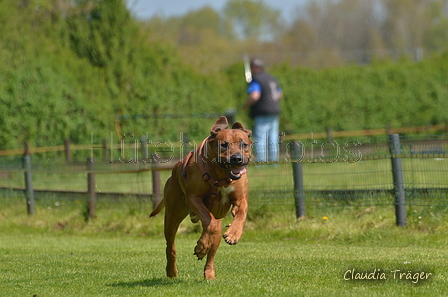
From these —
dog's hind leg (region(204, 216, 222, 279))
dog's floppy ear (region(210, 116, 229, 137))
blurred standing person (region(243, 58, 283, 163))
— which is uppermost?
blurred standing person (region(243, 58, 283, 163))

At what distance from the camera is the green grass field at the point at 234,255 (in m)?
6.59

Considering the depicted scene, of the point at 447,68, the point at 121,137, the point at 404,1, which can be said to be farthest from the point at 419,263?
the point at 404,1

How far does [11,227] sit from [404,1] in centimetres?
7978

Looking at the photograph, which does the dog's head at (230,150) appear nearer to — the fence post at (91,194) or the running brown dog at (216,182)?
the running brown dog at (216,182)

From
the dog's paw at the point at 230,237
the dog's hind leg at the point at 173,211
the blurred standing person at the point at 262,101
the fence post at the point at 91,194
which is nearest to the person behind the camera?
the dog's paw at the point at 230,237

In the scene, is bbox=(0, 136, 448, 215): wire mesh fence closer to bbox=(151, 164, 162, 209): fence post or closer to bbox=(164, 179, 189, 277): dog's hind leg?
bbox=(151, 164, 162, 209): fence post

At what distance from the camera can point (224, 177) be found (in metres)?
6.52

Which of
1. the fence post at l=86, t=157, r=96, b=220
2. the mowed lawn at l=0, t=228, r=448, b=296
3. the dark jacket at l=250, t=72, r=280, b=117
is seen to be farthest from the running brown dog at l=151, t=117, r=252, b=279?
the dark jacket at l=250, t=72, r=280, b=117

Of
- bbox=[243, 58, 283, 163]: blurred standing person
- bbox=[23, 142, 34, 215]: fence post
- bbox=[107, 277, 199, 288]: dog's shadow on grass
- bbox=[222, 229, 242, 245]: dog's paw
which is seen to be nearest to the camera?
bbox=[222, 229, 242, 245]: dog's paw

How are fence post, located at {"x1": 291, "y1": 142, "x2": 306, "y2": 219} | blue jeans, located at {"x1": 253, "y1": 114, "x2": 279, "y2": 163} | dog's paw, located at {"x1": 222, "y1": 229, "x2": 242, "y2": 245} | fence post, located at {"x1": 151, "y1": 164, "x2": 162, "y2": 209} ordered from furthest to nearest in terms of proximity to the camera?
blue jeans, located at {"x1": 253, "y1": 114, "x2": 279, "y2": 163} → fence post, located at {"x1": 151, "y1": 164, "x2": 162, "y2": 209} → fence post, located at {"x1": 291, "y1": 142, "x2": 306, "y2": 219} → dog's paw, located at {"x1": 222, "y1": 229, "x2": 242, "y2": 245}

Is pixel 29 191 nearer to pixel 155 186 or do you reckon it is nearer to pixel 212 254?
pixel 155 186

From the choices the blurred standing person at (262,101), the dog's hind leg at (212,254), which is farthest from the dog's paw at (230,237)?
the blurred standing person at (262,101)

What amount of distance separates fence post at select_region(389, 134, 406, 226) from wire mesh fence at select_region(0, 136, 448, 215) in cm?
7

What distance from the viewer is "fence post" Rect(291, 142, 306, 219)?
11.9 meters
